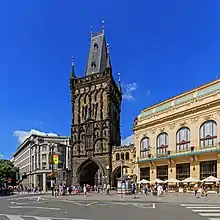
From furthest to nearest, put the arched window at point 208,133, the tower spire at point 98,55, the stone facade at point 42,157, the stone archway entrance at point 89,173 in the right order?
the stone facade at point 42,157, the tower spire at point 98,55, the stone archway entrance at point 89,173, the arched window at point 208,133

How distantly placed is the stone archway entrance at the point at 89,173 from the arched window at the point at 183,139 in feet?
121

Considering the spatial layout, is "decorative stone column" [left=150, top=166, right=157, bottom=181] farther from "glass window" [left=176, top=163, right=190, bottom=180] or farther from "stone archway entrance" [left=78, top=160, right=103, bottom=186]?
"stone archway entrance" [left=78, top=160, right=103, bottom=186]

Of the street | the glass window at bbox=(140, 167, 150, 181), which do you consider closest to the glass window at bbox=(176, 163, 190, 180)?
the glass window at bbox=(140, 167, 150, 181)

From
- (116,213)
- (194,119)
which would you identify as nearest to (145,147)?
(194,119)

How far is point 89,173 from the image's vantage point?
97.7 m

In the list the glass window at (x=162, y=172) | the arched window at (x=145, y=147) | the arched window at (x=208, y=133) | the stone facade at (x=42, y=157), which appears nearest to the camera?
the arched window at (x=208, y=133)

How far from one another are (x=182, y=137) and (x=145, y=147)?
36.2 feet

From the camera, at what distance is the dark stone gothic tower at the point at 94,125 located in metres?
90.9

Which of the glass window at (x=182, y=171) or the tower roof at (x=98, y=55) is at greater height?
the tower roof at (x=98, y=55)

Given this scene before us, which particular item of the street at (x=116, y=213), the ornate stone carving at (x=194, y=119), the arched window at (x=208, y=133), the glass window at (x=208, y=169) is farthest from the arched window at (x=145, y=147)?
the street at (x=116, y=213)

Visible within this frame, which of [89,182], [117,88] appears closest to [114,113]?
[117,88]

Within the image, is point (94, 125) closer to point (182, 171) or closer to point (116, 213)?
point (182, 171)

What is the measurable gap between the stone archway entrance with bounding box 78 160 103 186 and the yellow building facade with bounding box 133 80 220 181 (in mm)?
27260

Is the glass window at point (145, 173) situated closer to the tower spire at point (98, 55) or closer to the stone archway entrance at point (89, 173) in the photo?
the stone archway entrance at point (89, 173)
